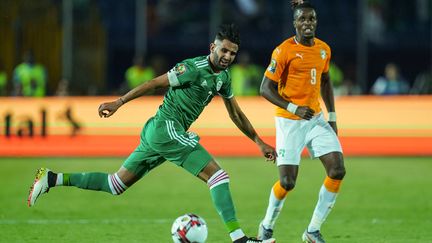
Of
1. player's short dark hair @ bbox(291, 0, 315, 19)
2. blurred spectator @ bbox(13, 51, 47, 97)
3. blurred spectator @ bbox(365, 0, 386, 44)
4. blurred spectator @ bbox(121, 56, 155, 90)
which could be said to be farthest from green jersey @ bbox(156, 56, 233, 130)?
blurred spectator @ bbox(365, 0, 386, 44)

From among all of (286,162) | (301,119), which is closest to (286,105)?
(301,119)

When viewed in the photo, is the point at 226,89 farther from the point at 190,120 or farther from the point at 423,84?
the point at 423,84

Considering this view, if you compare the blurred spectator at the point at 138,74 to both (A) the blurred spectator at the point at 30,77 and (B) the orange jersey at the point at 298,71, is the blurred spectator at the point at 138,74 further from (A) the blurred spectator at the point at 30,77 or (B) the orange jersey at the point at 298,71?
(B) the orange jersey at the point at 298,71

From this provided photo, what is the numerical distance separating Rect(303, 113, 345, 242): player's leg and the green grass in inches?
18.7

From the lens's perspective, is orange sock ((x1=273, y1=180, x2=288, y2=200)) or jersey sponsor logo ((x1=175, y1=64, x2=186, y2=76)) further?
orange sock ((x1=273, y1=180, x2=288, y2=200))

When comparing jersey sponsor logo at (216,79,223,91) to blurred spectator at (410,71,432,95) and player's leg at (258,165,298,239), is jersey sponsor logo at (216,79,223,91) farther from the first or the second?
blurred spectator at (410,71,432,95)

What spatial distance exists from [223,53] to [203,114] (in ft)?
42.2

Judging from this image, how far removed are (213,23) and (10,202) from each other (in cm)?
1550

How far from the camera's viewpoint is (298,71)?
952 cm

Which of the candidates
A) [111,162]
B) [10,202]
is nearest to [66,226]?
[10,202]

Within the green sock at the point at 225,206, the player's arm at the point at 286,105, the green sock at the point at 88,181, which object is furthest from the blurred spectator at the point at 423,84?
the green sock at the point at 225,206

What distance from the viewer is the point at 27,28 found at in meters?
25.9

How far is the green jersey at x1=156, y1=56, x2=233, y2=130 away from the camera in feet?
29.0

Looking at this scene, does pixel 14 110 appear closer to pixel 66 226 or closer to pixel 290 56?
pixel 66 226
